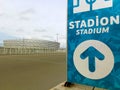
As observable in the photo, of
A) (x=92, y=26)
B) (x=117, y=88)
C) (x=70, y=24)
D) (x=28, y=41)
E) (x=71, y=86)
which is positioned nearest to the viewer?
(x=117, y=88)

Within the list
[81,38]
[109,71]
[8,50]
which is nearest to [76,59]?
[81,38]

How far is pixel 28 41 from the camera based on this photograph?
48250 millimetres

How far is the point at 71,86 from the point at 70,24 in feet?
2.01

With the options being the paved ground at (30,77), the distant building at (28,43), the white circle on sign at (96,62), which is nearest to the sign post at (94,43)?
the white circle on sign at (96,62)

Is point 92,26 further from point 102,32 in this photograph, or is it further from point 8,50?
point 8,50

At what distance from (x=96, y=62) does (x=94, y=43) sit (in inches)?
6.4

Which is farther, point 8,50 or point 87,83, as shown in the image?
point 8,50

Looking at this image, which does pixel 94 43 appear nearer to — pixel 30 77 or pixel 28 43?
pixel 30 77

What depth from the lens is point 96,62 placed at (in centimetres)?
171

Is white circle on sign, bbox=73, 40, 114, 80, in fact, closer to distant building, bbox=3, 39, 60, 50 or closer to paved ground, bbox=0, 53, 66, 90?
paved ground, bbox=0, 53, 66, 90

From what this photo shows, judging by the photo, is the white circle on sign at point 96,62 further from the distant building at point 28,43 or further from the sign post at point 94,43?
the distant building at point 28,43

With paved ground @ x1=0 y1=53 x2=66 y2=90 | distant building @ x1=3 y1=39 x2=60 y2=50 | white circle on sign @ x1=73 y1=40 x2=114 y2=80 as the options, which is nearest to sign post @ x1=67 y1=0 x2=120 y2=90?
white circle on sign @ x1=73 y1=40 x2=114 y2=80

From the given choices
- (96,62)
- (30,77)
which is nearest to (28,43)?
(30,77)

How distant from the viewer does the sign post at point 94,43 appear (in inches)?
63.8
